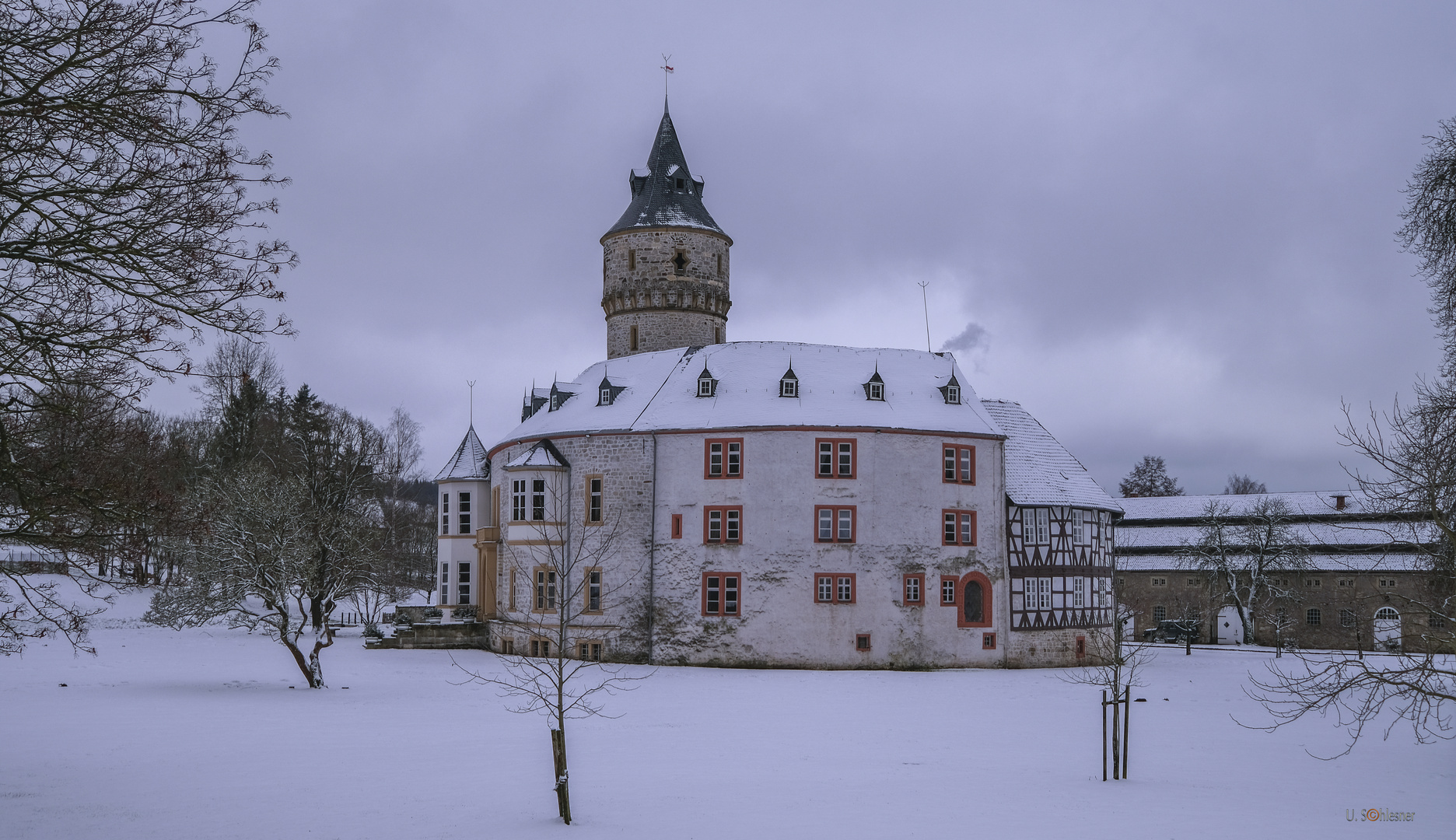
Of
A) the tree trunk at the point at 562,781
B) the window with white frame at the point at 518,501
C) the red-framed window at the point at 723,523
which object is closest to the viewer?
the tree trunk at the point at 562,781

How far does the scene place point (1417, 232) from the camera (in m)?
19.7

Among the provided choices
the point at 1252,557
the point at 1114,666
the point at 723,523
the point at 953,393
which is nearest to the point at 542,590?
the point at 723,523

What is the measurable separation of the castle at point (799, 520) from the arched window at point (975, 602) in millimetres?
60

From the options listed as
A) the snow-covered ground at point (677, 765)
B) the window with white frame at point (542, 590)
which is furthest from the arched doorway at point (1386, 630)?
the window with white frame at point (542, 590)

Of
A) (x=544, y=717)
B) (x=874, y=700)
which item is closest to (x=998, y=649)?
(x=874, y=700)

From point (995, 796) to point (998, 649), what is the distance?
23448 mm

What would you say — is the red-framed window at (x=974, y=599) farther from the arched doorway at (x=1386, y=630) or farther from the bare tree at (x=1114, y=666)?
the arched doorway at (x=1386, y=630)

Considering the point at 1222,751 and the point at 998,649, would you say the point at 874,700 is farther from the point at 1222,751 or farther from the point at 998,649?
the point at 998,649

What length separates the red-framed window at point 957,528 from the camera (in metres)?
39.2

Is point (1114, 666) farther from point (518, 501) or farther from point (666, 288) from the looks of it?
point (666, 288)

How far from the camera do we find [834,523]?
126 ft

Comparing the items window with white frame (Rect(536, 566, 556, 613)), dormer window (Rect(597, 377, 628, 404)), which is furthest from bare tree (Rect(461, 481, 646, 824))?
dormer window (Rect(597, 377, 628, 404))

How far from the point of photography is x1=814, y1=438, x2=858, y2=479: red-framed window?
38594mm

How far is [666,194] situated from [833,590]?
68.9 feet
